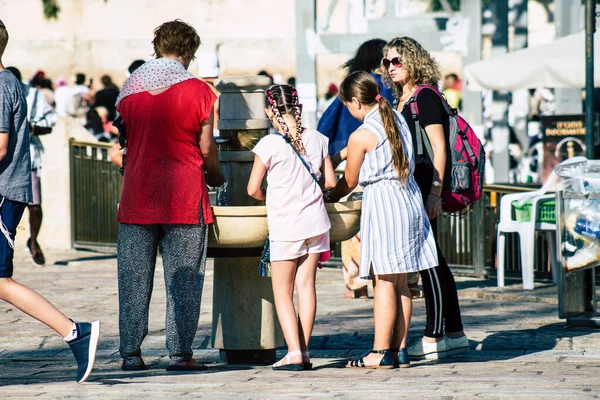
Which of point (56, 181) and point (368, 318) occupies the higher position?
point (56, 181)

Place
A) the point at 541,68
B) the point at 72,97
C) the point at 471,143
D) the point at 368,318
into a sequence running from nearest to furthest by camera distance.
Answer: the point at 471,143 < the point at 368,318 < the point at 541,68 < the point at 72,97

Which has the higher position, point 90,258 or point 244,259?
point 244,259

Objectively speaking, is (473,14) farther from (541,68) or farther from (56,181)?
(56,181)

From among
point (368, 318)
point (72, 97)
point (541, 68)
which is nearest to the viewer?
point (368, 318)

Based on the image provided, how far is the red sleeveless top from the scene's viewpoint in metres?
6.43

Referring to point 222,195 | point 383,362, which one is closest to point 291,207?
point 222,195

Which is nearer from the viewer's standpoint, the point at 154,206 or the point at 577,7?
the point at 154,206

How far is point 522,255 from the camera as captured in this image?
34.9 feet

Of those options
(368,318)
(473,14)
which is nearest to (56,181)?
(473,14)

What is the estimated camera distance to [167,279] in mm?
6629

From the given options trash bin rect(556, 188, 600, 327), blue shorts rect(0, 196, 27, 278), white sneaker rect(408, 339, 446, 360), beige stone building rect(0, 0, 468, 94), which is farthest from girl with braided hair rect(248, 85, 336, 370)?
beige stone building rect(0, 0, 468, 94)

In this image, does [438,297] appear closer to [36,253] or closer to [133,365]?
[133,365]

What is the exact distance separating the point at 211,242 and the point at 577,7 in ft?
32.4

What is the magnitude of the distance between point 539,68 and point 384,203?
6704 mm
